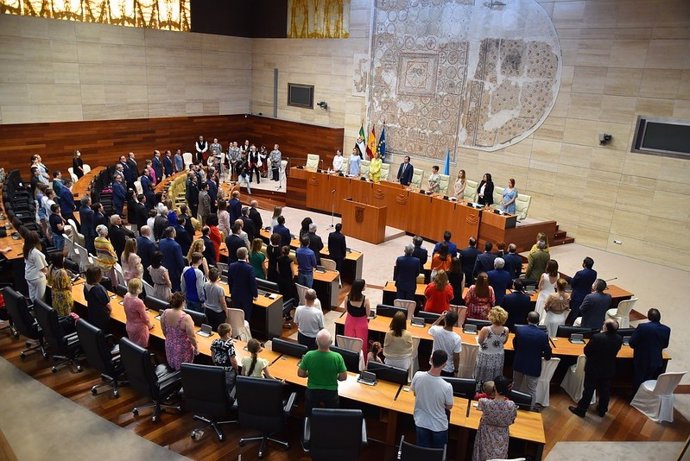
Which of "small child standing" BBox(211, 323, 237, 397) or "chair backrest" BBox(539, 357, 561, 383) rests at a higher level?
"small child standing" BBox(211, 323, 237, 397)

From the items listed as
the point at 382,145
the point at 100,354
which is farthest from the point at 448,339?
the point at 382,145

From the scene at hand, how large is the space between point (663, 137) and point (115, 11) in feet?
54.5

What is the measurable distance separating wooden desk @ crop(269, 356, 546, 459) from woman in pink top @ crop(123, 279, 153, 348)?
161 centimetres

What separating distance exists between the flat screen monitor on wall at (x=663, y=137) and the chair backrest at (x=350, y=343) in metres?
9.89

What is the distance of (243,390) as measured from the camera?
5141mm

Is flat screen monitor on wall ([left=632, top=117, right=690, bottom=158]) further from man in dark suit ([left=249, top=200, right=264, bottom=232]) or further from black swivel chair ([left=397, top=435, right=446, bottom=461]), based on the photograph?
black swivel chair ([left=397, top=435, right=446, bottom=461])

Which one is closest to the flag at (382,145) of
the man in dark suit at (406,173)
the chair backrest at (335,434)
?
the man in dark suit at (406,173)

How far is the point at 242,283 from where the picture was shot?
7379 millimetres

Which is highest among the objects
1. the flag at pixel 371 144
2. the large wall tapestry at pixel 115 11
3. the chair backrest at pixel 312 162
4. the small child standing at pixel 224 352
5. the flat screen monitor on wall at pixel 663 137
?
the large wall tapestry at pixel 115 11

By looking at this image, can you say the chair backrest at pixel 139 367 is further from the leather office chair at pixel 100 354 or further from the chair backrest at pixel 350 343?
the chair backrest at pixel 350 343

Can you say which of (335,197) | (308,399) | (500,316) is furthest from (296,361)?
(335,197)

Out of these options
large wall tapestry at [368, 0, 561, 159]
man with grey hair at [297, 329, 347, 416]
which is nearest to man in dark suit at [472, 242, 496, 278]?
man with grey hair at [297, 329, 347, 416]

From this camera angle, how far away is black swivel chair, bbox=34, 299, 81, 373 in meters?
6.37

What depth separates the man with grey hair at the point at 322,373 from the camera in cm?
498
